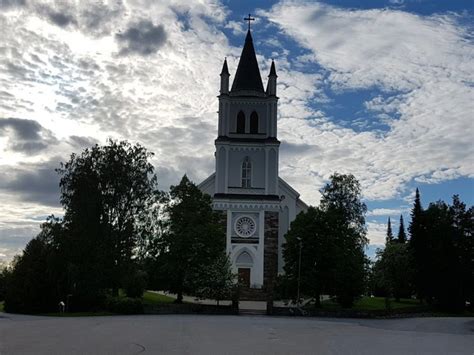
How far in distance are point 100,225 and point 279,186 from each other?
2910 centimetres

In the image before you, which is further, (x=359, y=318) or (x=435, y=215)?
(x=435, y=215)

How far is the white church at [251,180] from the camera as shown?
62.9m

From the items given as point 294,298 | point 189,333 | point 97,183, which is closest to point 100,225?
point 97,183

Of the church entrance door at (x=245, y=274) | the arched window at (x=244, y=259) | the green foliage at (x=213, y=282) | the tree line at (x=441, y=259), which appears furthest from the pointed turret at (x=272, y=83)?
the green foliage at (x=213, y=282)

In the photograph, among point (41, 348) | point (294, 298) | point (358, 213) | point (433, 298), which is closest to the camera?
point (41, 348)

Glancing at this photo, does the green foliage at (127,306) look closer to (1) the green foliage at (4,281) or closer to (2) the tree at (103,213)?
(2) the tree at (103,213)

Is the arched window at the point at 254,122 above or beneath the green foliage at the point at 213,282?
above

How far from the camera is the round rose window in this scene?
63.5 m

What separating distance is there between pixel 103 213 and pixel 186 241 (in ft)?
23.5

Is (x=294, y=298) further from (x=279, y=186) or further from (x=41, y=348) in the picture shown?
(x=41, y=348)

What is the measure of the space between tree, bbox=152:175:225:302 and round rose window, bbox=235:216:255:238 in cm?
1057

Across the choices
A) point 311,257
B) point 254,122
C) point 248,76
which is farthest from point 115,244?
point 248,76

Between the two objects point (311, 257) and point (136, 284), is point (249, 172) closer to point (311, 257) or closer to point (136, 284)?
point (311, 257)

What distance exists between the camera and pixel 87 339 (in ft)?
68.8
